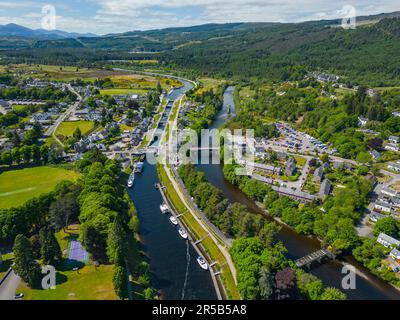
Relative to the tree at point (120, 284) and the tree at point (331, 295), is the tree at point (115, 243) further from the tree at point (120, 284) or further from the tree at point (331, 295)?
the tree at point (331, 295)

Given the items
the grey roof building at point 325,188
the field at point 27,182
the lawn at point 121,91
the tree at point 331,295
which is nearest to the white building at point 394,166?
the grey roof building at point 325,188

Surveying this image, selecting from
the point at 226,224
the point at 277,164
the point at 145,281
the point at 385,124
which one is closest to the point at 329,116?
the point at 385,124

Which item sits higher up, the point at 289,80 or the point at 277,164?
the point at 289,80

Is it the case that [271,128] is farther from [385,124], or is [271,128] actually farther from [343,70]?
[343,70]

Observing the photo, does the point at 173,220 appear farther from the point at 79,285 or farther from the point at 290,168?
the point at 290,168

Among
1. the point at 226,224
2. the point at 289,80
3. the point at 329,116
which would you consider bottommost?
the point at 226,224

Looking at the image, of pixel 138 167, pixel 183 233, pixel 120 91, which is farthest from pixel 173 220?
pixel 120 91

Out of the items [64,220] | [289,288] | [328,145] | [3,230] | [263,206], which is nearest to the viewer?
[289,288]
